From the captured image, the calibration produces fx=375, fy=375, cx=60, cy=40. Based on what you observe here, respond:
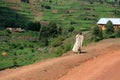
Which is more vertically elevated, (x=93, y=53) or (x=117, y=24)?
(x=93, y=53)

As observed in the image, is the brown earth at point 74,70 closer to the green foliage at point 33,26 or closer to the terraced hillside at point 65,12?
the green foliage at point 33,26

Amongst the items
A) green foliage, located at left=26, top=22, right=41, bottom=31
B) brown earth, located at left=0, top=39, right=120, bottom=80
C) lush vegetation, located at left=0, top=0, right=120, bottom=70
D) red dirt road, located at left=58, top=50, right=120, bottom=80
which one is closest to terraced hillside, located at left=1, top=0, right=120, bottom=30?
lush vegetation, located at left=0, top=0, right=120, bottom=70

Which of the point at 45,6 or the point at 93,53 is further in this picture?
the point at 45,6

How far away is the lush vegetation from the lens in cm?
7550

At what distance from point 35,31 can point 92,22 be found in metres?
19.0

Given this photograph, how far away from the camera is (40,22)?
352 feet

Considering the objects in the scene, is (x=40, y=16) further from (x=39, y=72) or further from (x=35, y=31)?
(x=39, y=72)

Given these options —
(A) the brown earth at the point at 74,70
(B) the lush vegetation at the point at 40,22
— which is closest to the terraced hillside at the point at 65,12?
(B) the lush vegetation at the point at 40,22

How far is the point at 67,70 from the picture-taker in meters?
13.9

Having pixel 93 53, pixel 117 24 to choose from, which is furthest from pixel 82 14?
pixel 93 53

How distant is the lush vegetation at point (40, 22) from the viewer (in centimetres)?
7550

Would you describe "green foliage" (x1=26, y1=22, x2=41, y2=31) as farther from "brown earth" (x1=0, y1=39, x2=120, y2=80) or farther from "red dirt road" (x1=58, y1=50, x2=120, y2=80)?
"red dirt road" (x1=58, y1=50, x2=120, y2=80)

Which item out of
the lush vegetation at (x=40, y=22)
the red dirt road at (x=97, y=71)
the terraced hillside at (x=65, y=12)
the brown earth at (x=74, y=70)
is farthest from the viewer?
the terraced hillside at (x=65, y=12)

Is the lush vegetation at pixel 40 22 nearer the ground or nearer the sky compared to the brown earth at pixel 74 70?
nearer the ground
